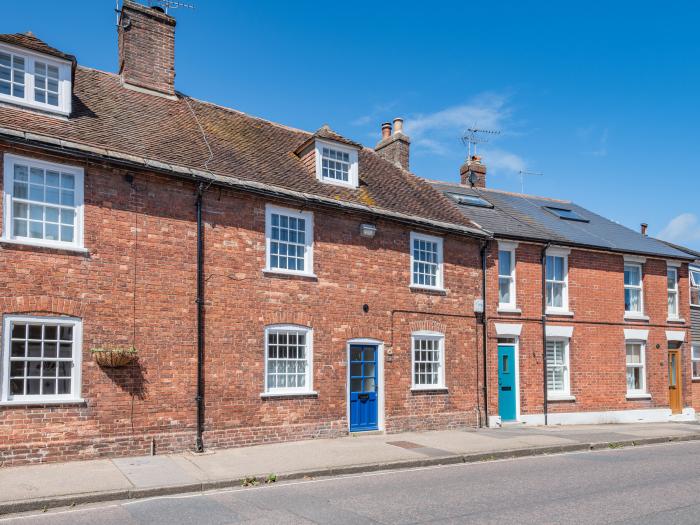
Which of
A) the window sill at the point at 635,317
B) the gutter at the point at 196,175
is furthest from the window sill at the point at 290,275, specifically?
the window sill at the point at 635,317

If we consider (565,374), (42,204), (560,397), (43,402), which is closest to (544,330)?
(565,374)

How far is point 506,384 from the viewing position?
63.9ft

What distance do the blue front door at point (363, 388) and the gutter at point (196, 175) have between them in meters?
3.53

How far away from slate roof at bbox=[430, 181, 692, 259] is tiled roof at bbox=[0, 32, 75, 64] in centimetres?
1222

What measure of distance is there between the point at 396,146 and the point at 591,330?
8.99m

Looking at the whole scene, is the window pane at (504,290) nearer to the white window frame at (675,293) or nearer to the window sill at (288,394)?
the window sill at (288,394)

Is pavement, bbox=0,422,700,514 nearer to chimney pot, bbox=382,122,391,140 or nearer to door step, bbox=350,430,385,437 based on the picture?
door step, bbox=350,430,385,437

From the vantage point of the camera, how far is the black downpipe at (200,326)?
13414mm

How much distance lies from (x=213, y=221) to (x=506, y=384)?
10378mm

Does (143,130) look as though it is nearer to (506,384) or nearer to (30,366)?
(30,366)

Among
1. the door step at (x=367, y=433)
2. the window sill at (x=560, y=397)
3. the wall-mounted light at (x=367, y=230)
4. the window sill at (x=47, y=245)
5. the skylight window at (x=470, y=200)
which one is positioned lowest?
the door step at (x=367, y=433)

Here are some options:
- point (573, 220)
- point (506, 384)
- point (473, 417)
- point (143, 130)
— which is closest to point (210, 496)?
point (143, 130)

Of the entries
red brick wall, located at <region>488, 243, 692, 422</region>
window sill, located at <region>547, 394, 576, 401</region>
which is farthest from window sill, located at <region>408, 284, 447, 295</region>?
window sill, located at <region>547, 394, 576, 401</region>

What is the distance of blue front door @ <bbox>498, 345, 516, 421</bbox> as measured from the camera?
1930cm
